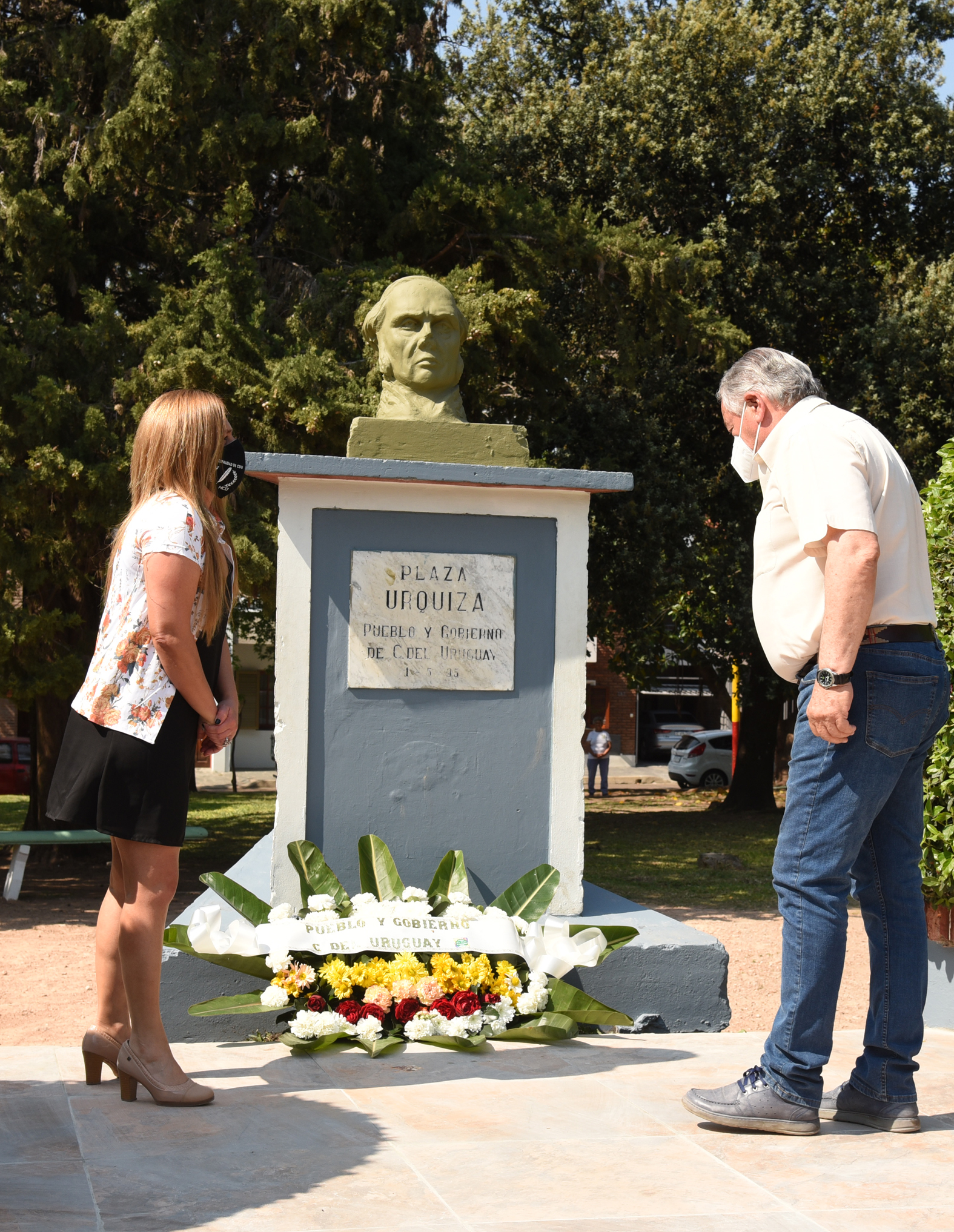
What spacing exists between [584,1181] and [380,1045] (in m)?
1.26

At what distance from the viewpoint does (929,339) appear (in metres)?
14.5

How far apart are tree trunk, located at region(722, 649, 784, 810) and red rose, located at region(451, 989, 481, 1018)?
47.9ft

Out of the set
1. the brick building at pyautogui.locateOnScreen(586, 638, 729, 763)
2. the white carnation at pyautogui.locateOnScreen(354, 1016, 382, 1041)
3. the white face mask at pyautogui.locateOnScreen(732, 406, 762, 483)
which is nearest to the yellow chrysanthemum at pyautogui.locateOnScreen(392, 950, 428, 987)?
the white carnation at pyautogui.locateOnScreen(354, 1016, 382, 1041)

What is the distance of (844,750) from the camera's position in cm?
297

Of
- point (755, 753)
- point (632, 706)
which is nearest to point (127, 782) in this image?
point (755, 753)

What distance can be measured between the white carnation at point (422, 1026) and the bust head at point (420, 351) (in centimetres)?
243

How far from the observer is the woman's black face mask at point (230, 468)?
345 centimetres

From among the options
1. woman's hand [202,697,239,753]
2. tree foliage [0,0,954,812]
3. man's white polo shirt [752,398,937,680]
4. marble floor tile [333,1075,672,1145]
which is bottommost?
marble floor tile [333,1075,672,1145]

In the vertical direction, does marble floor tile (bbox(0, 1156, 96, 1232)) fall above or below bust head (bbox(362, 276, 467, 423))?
below

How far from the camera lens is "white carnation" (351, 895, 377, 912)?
14.3 ft

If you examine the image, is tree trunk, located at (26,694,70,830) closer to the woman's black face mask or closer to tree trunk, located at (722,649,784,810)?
the woman's black face mask

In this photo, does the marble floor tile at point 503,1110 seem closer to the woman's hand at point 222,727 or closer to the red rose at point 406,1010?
the red rose at point 406,1010

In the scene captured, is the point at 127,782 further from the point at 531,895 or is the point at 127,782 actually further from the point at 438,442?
the point at 438,442

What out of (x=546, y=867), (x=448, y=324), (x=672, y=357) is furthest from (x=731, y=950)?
(x=672, y=357)
